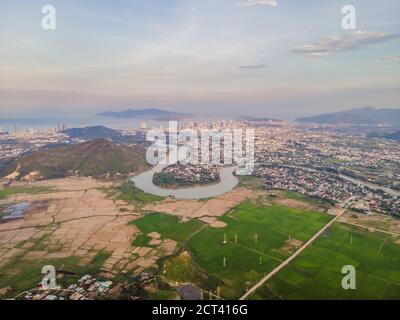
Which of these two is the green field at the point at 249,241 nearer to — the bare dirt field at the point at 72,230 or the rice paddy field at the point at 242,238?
the rice paddy field at the point at 242,238

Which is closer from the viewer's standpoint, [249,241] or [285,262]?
[285,262]

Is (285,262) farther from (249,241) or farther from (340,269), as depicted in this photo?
(249,241)

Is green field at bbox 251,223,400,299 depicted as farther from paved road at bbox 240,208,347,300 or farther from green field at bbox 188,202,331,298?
green field at bbox 188,202,331,298

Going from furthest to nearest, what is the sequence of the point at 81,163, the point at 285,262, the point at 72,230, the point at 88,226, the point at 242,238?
1. the point at 81,163
2. the point at 88,226
3. the point at 72,230
4. the point at 242,238
5. the point at 285,262

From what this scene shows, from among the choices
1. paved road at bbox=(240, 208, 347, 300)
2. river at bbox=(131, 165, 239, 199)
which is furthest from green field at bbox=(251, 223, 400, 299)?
river at bbox=(131, 165, 239, 199)

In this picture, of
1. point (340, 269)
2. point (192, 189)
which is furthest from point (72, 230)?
point (340, 269)

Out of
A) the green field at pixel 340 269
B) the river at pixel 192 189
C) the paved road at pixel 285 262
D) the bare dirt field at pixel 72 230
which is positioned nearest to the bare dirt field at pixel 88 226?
the bare dirt field at pixel 72 230

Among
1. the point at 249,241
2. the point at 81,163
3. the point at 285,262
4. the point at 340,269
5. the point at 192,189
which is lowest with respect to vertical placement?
the point at 340,269
